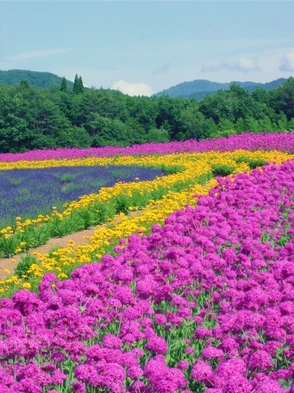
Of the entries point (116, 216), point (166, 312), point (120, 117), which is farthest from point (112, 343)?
point (120, 117)

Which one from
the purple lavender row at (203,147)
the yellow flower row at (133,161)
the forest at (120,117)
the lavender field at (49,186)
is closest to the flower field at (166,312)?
the yellow flower row at (133,161)

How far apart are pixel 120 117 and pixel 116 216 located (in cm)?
4588

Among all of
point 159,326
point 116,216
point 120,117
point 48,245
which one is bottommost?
point 48,245

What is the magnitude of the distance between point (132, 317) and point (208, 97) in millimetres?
56972

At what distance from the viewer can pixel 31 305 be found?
461 centimetres

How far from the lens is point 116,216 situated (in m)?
12.7

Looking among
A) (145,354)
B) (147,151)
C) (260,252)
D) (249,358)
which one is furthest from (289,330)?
(147,151)

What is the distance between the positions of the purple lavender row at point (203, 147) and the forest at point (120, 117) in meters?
12.4

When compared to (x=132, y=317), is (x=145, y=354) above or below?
below

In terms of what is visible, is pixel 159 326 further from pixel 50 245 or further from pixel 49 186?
pixel 49 186

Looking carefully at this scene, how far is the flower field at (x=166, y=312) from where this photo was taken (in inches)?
140

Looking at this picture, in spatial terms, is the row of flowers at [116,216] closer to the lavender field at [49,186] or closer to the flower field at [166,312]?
the flower field at [166,312]

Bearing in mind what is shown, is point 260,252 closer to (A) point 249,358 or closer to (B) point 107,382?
(A) point 249,358

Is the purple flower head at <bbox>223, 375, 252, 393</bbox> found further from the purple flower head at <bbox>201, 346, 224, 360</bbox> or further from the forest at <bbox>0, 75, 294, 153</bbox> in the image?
the forest at <bbox>0, 75, 294, 153</bbox>
